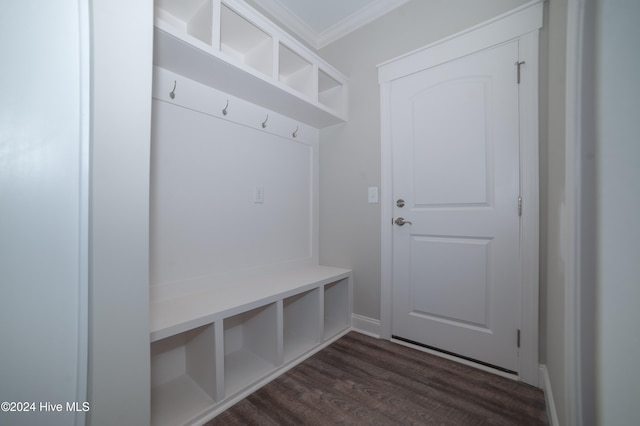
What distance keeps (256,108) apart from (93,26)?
1144 mm

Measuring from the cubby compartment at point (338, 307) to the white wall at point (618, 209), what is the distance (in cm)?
167

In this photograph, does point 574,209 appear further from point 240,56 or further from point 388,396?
point 240,56

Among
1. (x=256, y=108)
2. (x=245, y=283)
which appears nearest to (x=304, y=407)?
(x=245, y=283)

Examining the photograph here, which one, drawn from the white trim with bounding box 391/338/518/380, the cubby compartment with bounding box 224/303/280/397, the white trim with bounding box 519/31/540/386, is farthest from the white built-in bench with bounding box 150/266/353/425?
the white trim with bounding box 519/31/540/386

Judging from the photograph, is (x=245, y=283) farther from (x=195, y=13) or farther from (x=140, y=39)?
(x=195, y=13)

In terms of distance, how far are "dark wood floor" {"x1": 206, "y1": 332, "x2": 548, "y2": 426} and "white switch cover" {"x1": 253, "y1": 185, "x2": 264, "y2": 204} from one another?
3.79ft

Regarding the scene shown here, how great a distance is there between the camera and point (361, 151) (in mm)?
2199

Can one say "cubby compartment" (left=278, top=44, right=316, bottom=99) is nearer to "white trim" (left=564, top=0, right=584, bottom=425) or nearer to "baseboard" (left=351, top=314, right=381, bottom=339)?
"white trim" (left=564, top=0, right=584, bottom=425)

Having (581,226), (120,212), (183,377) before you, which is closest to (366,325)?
(183,377)

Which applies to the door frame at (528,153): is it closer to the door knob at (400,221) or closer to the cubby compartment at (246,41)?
the door knob at (400,221)

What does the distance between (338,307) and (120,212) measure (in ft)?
5.80

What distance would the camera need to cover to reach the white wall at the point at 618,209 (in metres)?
0.56

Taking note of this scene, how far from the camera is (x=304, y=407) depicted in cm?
133

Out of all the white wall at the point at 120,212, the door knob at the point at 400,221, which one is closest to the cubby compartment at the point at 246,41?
the white wall at the point at 120,212
